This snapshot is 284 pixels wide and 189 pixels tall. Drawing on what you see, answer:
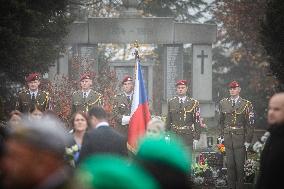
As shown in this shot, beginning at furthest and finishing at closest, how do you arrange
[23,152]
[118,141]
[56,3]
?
[56,3] < [118,141] < [23,152]

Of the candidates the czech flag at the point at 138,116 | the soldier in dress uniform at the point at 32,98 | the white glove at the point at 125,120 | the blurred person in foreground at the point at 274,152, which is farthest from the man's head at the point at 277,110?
the soldier in dress uniform at the point at 32,98

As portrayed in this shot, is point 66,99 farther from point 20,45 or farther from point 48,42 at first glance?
point 20,45

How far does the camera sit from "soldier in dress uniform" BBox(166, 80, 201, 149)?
48.2 feet

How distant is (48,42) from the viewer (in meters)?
19.6

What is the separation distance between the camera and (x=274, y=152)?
274 inches

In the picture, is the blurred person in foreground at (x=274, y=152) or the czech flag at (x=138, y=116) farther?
the czech flag at (x=138, y=116)

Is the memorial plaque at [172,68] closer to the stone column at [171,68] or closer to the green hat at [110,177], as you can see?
the stone column at [171,68]

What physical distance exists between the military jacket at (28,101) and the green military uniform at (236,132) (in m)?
3.90

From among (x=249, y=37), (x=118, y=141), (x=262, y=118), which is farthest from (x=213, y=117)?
(x=118, y=141)

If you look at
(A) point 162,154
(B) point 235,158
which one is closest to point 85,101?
(B) point 235,158

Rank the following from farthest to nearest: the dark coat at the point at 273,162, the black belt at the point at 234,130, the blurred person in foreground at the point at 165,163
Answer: the black belt at the point at 234,130 < the dark coat at the point at 273,162 < the blurred person in foreground at the point at 165,163

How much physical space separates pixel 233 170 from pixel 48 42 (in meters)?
7.85

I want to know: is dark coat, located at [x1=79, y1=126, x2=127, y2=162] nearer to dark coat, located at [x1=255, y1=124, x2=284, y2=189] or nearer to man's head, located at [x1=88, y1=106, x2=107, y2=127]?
man's head, located at [x1=88, y1=106, x2=107, y2=127]

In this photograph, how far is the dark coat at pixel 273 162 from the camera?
22.4ft
